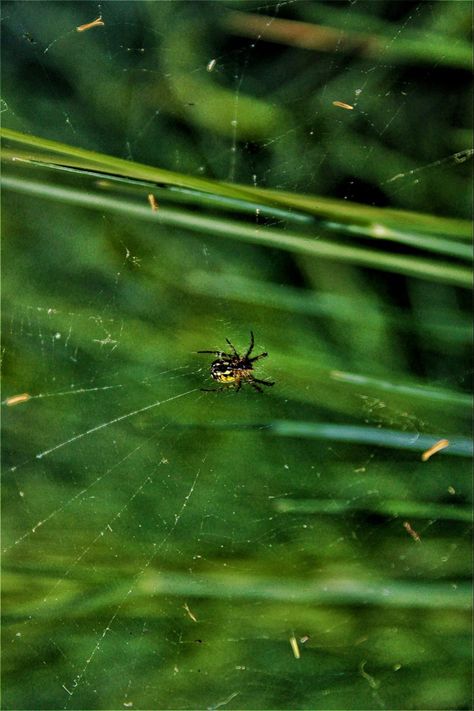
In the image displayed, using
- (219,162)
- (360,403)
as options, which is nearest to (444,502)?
(360,403)

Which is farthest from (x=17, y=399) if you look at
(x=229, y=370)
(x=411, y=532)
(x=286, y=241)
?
(x=411, y=532)

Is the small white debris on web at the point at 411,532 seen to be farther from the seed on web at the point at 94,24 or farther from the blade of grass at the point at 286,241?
the seed on web at the point at 94,24

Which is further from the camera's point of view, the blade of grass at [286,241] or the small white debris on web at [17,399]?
the small white debris on web at [17,399]

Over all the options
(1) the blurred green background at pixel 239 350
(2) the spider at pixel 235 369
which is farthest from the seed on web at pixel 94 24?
(2) the spider at pixel 235 369

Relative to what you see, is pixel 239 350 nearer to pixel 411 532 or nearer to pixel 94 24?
pixel 411 532

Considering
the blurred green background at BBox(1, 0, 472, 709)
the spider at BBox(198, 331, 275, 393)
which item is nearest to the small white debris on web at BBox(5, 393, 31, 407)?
the blurred green background at BBox(1, 0, 472, 709)

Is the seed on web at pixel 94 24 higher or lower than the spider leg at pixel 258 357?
higher
